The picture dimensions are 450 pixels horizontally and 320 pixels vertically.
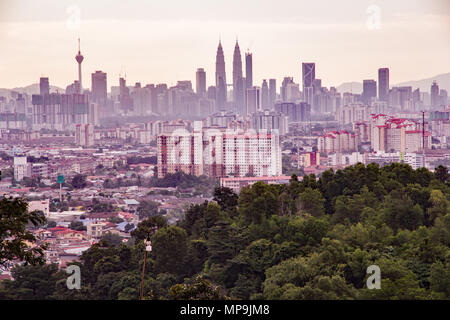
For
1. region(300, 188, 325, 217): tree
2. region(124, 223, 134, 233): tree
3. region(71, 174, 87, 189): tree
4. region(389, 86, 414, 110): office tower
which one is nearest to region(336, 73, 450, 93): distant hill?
region(389, 86, 414, 110): office tower

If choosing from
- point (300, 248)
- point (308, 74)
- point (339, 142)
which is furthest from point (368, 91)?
point (300, 248)

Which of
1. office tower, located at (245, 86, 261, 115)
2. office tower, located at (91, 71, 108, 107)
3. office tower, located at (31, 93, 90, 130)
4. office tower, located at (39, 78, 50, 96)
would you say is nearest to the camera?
office tower, located at (39, 78, 50, 96)

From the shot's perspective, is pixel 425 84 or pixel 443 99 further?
pixel 443 99

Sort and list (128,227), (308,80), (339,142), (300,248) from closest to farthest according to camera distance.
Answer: (300,248), (128,227), (308,80), (339,142)

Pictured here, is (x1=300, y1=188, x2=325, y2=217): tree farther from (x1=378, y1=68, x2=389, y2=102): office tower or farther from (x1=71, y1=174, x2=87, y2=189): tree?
(x1=71, y1=174, x2=87, y2=189): tree

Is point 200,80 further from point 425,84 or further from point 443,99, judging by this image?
point 425,84

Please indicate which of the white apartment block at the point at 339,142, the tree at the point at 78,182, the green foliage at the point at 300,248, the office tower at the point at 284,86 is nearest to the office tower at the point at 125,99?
the tree at the point at 78,182
